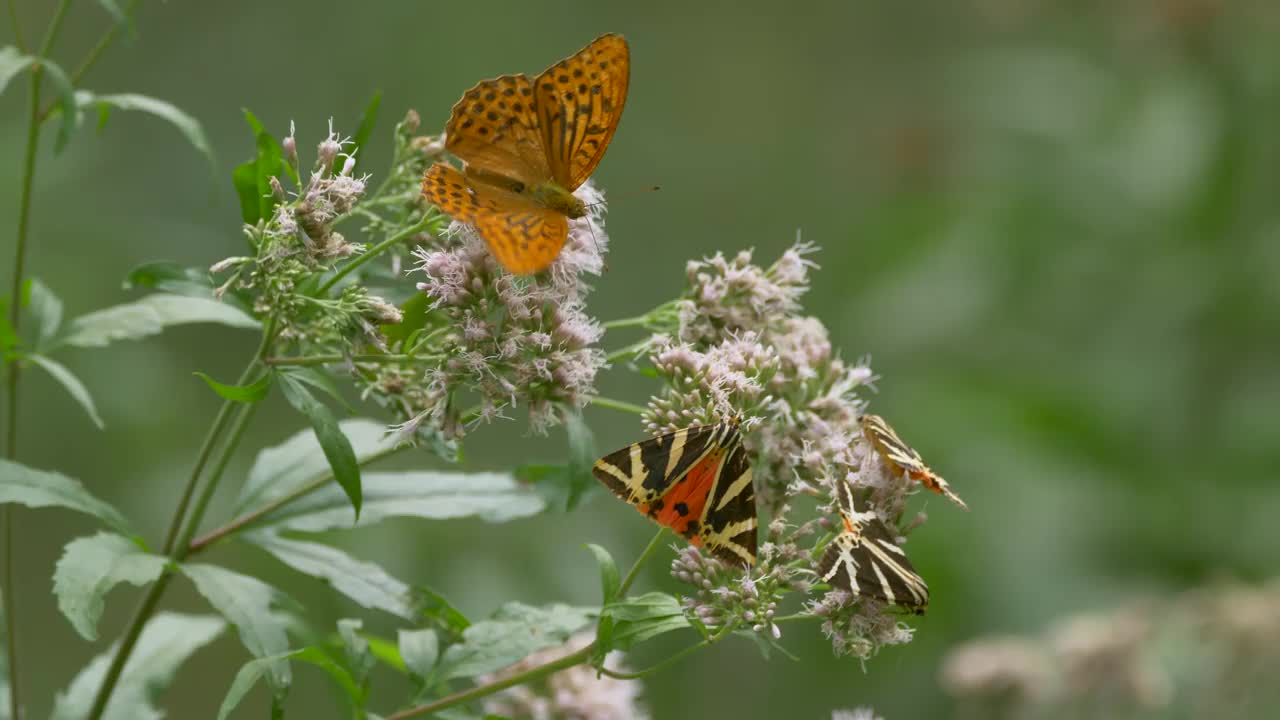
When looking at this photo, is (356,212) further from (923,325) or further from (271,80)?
(271,80)

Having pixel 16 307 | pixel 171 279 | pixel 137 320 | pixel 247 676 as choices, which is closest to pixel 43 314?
pixel 16 307

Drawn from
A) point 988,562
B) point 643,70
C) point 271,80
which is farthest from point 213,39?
point 988,562

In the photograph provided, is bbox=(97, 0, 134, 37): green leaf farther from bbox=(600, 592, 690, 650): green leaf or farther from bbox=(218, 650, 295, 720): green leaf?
bbox=(600, 592, 690, 650): green leaf

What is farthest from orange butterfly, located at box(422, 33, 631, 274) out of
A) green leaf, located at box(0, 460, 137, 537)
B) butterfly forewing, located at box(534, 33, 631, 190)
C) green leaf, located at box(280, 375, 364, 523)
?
green leaf, located at box(0, 460, 137, 537)

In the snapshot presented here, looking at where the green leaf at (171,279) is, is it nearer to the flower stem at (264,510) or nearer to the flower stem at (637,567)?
the flower stem at (264,510)

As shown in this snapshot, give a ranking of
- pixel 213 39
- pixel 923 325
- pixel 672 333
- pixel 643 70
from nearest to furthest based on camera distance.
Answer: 1. pixel 672 333
2. pixel 923 325
3. pixel 213 39
4. pixel 643 70

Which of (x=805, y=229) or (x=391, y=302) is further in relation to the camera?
(x=805, y=229)
